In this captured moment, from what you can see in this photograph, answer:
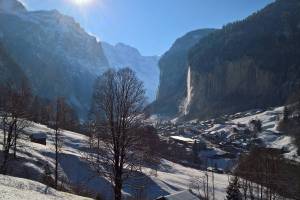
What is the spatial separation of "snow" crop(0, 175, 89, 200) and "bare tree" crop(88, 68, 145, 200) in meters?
5.32

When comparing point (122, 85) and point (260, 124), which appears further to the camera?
point (260, 124)

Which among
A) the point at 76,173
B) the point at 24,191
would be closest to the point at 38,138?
the point at 76,173

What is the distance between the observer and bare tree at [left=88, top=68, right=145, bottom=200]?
32750 millimetres

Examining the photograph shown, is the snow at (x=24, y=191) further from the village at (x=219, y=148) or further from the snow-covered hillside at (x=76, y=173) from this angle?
the village at (x=219, y=148)

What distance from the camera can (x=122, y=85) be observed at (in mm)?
33406

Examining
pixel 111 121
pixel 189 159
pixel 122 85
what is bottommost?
pixel 189 159

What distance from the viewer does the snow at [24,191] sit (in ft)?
98.3

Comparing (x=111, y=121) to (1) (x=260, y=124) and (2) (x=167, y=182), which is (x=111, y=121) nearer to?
(2) (x=167, y=182)

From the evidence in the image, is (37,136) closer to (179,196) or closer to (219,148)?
(179,196)

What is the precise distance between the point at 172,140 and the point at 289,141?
44.2 m

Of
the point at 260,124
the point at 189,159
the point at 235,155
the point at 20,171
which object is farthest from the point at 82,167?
the point at 260,124

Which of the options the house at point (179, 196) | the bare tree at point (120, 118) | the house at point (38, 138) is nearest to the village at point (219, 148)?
the house at point (38, 138)

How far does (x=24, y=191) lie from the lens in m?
34.4

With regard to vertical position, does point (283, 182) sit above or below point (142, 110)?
below
